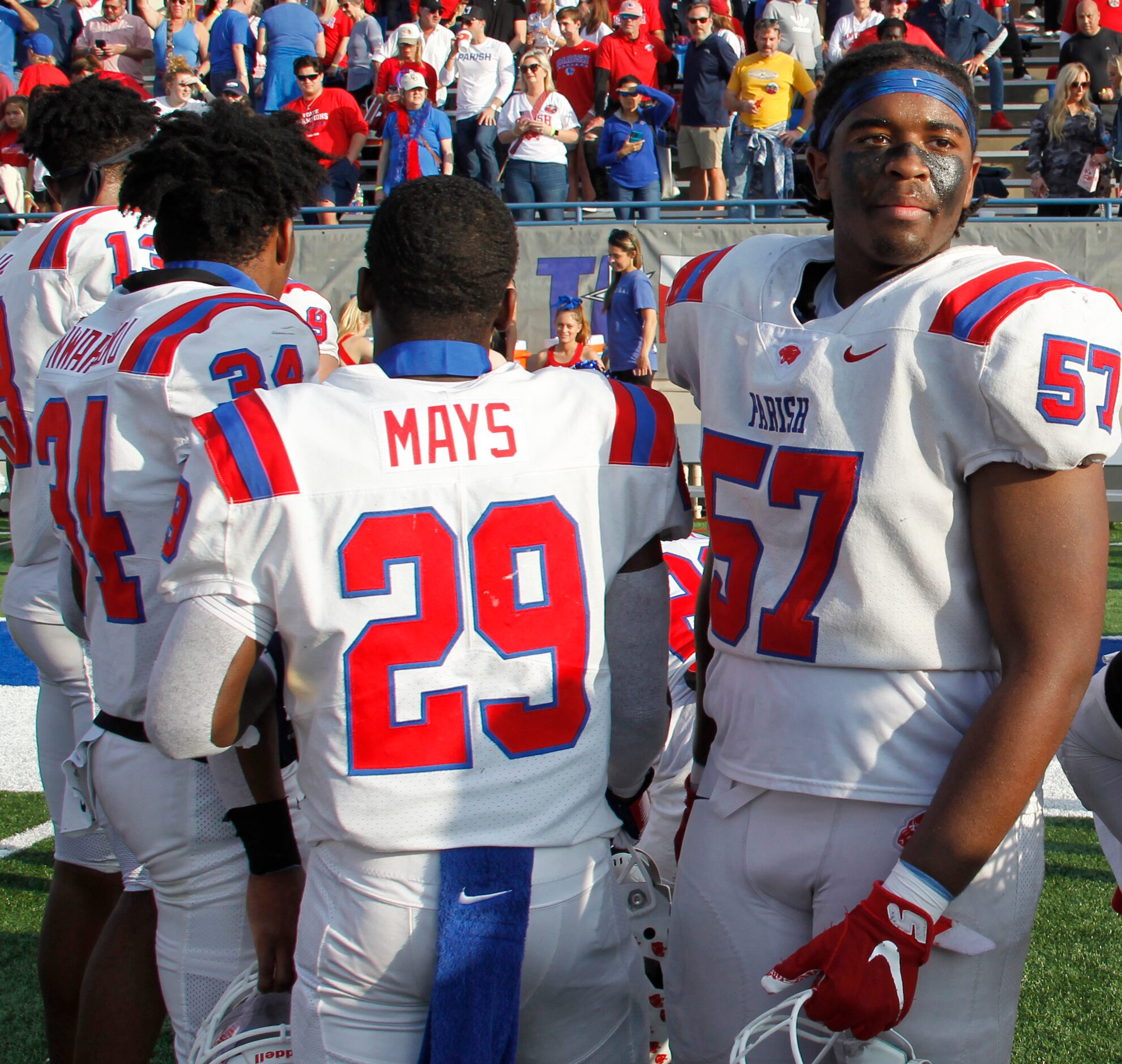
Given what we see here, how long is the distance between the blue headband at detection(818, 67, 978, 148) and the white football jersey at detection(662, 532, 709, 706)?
1273mm

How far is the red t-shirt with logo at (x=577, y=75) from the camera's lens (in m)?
11.5

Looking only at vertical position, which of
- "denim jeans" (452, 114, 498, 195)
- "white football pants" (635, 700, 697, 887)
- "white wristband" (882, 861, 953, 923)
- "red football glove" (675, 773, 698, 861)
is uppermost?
"denim jeans" (452, 114, 498, 195)

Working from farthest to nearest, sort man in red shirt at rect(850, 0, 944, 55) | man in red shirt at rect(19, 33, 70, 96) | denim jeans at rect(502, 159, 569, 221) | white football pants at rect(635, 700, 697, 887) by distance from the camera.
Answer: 1. man in red shirt at rect(19, 33, 70, 96)
2. denim jeans at rect(502, 159, 569, 221)
3. man in red shirt at rect(850, 0, 944, 55)
4. white football pants at rect(635, 700, 697, 887)

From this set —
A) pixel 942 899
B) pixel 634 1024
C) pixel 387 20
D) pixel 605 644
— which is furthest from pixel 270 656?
pixel 387 20

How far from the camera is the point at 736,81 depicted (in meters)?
10.8

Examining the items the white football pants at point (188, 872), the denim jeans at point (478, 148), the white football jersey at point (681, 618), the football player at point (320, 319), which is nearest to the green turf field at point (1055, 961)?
the white football pants at point (188, 872)

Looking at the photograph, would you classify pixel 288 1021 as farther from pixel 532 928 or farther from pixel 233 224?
pixel 233 224

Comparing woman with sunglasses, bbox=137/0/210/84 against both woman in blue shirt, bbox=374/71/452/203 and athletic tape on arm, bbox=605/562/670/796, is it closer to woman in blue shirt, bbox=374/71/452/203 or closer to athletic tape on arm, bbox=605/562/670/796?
woman in blue shirt, bbox=374/71/452/203

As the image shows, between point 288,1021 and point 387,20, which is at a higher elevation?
point 387,20

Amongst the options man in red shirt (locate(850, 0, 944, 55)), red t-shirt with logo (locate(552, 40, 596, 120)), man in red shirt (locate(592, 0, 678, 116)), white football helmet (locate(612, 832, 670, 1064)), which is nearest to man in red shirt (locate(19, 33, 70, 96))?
red t-shirt with logo (locate(552, 40, 596, 120))

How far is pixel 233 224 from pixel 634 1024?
1643 mm

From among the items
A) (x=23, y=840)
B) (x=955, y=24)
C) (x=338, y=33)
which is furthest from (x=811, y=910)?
(x=338, y=33)

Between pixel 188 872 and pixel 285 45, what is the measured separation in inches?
451

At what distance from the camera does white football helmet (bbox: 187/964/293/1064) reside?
1817 mm
